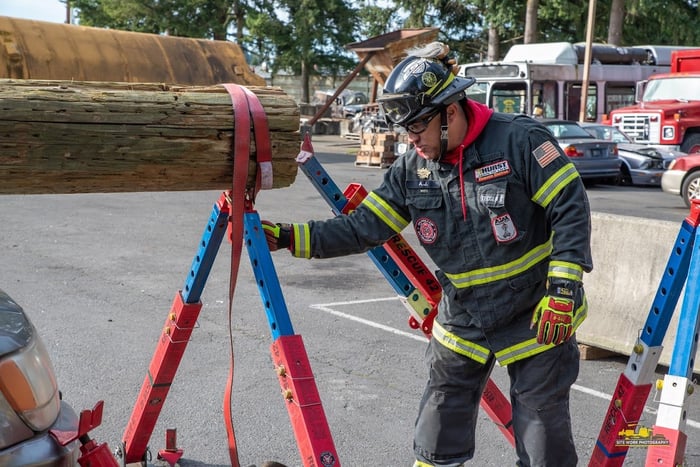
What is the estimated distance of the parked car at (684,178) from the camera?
15689 mm

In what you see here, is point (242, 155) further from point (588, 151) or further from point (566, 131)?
point (566, 131)

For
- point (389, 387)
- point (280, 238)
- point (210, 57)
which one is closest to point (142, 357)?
point (389, 387)

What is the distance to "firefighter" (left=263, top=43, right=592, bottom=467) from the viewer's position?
11.0ft

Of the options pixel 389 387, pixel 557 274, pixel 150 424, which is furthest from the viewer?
pixel 389 387

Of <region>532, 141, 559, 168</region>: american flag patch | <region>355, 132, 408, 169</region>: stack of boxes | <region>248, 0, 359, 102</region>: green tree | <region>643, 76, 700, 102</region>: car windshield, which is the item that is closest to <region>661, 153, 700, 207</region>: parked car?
<region>643, 76, 700, 102</region>: car windshield

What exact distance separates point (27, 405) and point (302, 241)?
1.34 m

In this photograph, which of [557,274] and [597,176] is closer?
[557,274]

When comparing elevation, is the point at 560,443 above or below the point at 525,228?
below

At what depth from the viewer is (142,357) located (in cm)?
634

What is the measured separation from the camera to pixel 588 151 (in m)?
19.1

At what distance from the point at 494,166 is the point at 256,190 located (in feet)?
3.02

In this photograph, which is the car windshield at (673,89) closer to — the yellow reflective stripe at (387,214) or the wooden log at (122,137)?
the yellow reflective stripe at (387,214)

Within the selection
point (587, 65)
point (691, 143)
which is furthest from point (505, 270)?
point (587, 65)

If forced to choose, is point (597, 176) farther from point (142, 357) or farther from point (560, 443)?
point (560, 443)
